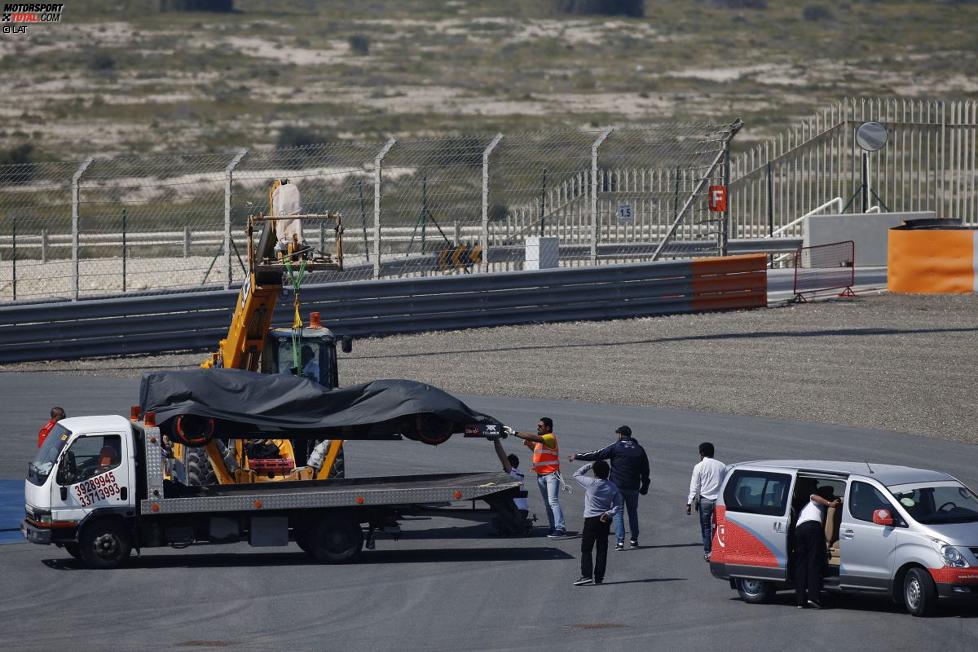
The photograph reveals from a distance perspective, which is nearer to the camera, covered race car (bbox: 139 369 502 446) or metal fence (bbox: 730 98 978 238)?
covered race car (bbox: 139 369 502 446)

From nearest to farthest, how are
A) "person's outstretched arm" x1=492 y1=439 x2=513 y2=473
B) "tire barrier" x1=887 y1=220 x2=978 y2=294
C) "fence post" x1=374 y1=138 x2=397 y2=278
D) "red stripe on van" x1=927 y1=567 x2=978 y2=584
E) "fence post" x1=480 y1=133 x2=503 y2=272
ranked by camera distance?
"red stripe on van" x1=927 y1=567 x2=978 y2=584
"person's outstretched arm" x1=492 y1=439 x2=513 y2=473
"fence post" x1=374 y1=138 x2=397 y2=278
"fence post" x1=480 y1=133 x2=503 y2=272
"tire barrier" x1=887 y1=220 x2=978 y2=294

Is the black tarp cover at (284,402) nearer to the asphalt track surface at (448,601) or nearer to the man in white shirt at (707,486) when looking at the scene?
the asphalt track surface at (448,601)

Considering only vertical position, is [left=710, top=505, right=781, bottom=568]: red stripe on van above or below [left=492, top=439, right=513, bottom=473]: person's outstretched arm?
below

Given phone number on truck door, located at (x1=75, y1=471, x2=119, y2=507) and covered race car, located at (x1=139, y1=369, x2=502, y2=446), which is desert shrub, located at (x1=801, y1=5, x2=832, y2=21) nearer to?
covered race car, located at (x1=139, y1=369, x2=502, y2=446)

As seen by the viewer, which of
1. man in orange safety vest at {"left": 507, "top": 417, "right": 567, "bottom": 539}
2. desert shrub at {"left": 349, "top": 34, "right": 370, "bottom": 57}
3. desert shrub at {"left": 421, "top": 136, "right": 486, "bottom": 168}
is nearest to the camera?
man in orange safety vest at {"left": 507, "top": 417, "right": 567, "bottom": 539}

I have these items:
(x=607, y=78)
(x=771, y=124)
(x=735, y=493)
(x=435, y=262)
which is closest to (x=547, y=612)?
(x=735, y=493)

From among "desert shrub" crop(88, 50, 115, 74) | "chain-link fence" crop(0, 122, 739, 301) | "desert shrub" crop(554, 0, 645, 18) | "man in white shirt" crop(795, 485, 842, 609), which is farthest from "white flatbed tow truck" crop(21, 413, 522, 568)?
"desert shrub" crop(554, 0, 645, 18)

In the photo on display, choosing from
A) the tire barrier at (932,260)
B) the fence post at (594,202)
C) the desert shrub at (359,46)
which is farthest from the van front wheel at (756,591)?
the desert shrub at (359,46)

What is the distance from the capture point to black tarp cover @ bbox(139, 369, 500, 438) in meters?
14.9

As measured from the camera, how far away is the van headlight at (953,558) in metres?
12.5

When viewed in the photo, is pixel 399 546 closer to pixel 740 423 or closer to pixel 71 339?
pixel 740 423

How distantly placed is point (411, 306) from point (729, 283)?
259 inches

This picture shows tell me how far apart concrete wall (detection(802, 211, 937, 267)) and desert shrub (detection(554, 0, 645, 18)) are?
76.7 m

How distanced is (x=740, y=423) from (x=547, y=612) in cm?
878
